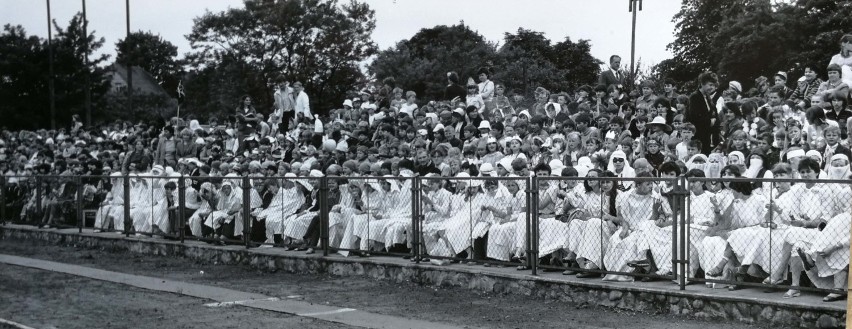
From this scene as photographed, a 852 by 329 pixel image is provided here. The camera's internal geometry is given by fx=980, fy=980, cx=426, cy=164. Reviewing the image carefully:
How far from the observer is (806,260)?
31.0ft

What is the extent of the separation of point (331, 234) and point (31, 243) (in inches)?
381

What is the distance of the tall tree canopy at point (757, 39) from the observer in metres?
39.8

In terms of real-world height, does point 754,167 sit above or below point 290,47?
below

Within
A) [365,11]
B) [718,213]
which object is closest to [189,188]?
[718,213]

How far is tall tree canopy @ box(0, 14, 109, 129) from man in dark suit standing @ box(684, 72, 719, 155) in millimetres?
43284

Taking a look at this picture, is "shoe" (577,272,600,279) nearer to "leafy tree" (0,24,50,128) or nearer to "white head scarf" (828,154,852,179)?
"white head scarf" (828,154,852,179)

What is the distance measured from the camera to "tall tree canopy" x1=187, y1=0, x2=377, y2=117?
53844mm

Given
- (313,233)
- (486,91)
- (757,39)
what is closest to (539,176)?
(313,233)

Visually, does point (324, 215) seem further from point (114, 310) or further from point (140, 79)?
point (140, 79)

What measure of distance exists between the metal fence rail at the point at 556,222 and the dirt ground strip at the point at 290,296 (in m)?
0.72

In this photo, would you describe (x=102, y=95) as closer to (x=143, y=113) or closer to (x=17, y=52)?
(x=17, y=52)

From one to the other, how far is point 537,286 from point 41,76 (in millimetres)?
48770

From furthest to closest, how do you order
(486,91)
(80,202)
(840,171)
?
(80,202) < (486,91) < (840,171)

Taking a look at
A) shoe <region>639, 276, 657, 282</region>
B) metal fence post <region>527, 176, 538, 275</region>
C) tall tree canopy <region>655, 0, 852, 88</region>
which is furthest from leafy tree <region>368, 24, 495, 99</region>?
shoe <region>639, 276, 657, 282</region>
